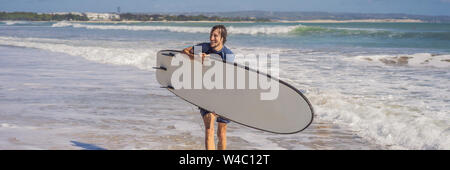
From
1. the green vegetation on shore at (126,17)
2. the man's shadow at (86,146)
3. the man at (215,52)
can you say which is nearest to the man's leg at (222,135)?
the man at (215,52)

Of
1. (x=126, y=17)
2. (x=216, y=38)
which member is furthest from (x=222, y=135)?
(x=126, y=17)

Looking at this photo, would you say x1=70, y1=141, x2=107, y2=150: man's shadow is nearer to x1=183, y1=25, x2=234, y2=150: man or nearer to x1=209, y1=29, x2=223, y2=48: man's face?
x1=183, y1=25, x2=234, y2=150: man

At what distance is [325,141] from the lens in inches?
196

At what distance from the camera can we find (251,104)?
4.12 meters

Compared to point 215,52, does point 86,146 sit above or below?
below

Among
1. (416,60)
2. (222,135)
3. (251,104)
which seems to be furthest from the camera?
(416,60)

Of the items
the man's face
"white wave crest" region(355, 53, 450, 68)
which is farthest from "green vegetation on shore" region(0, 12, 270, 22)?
the man's face

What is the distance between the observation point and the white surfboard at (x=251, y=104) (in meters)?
3.92

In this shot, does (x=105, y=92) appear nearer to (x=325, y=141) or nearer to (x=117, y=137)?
(x=117, y=137)

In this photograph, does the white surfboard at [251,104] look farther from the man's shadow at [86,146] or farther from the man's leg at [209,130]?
the man's shadow at [86,146]

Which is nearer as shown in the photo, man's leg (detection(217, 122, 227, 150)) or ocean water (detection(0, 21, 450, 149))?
man's leg (detection(217, 122, 227, 150))

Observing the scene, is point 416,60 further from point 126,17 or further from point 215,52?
point 126,17

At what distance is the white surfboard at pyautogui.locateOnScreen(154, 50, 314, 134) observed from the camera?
3.92m
